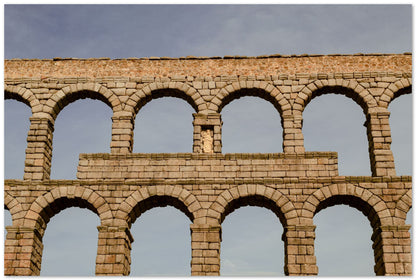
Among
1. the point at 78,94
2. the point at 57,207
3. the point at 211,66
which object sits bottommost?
the point at 57,207

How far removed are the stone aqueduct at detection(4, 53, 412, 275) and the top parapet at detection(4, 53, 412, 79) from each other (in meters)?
0.03

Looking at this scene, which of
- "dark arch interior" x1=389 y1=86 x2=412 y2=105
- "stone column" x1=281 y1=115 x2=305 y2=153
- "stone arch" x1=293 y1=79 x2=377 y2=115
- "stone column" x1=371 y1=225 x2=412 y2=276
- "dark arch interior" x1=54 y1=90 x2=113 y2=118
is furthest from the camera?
Answer: "dark arch interior" x1=54 y1=90 x2=113 y2=118

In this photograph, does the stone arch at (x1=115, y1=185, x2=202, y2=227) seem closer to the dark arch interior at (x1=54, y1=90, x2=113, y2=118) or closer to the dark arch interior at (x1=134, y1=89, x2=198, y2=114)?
the dark arch interior at (x1=134, y1=89, x2=198, y2=114)

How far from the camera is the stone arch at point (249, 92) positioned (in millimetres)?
19641

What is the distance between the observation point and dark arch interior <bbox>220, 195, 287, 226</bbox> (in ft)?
58.8

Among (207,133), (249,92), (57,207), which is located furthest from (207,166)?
(57,207)

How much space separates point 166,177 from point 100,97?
4.04 m

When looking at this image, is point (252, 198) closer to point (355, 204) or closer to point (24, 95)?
point (355, 204)

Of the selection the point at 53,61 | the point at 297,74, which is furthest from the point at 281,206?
the point at 53,61

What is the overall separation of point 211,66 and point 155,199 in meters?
5.13

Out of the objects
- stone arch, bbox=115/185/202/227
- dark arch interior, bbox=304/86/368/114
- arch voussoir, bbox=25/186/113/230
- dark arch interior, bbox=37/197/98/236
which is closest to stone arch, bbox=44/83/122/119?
arch voussoir, bbox=25/186/113/230

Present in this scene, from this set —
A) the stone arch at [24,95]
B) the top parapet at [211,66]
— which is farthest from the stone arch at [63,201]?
the top parapet at [211,66]

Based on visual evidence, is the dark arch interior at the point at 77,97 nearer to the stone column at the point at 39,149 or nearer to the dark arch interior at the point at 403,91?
the stone column at the point at 39,149

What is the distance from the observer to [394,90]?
64.9 feet
